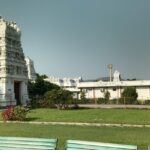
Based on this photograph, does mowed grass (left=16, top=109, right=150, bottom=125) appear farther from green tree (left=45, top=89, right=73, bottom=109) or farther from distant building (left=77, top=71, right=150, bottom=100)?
distant building (left=77, top=71, right=150, bottom=100)

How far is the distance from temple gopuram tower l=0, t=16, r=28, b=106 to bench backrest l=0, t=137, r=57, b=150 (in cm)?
4166

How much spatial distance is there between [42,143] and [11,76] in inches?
1744

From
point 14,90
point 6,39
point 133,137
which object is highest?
point 6,39

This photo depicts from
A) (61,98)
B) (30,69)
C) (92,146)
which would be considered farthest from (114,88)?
(92,146)

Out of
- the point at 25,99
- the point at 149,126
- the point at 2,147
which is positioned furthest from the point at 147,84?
the point at 2,147

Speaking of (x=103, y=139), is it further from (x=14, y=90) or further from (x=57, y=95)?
(x=14, y=90)

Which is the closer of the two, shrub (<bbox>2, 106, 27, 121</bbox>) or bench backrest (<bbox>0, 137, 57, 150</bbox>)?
bench backrest (<bbox>0, 137, 57, 150</bbox>)

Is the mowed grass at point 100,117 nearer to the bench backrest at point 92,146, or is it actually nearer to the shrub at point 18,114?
the shrub at point 18,114

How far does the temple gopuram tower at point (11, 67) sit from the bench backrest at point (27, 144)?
41658 mm

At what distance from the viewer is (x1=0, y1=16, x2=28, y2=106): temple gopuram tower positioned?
50.1 metres

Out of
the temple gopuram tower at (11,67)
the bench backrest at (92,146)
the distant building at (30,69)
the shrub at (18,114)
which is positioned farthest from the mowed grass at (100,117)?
the distant building at (30,69)

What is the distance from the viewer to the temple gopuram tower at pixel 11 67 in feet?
164

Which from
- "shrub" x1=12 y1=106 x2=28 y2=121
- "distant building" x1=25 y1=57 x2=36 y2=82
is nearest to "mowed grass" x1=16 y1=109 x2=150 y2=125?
"shrub" x1=12 y1=106 x2=28 y2=121

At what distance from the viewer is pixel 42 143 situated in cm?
771
